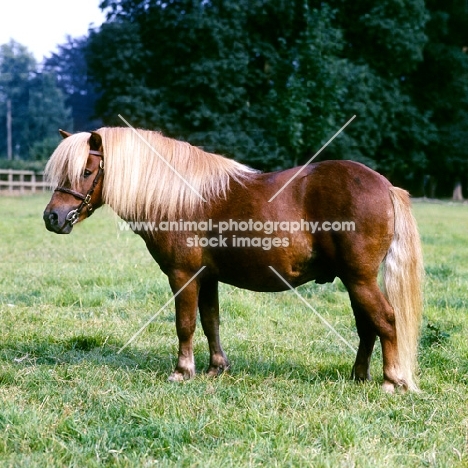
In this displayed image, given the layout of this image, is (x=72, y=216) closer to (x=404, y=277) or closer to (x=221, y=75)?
(x=404, y=277)

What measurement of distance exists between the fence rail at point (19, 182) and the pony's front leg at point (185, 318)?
24667 mm

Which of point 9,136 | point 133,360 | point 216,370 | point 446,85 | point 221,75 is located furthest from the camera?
point 9,136

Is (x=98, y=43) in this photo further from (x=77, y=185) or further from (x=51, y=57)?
(x=51, y=57)

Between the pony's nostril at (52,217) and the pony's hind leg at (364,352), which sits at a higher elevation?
the pony's nostril at (52,217)

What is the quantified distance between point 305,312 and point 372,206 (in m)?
2.47

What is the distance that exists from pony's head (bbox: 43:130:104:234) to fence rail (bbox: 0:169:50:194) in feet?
79.9

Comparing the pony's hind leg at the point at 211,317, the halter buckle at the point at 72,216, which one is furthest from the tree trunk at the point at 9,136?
the pony's hind leg at the point at 211,317

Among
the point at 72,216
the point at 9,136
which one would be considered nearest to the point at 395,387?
the point at 72,216

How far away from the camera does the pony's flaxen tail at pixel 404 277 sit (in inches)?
150

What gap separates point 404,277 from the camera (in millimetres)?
3828

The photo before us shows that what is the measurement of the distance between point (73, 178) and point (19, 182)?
85.8 feet

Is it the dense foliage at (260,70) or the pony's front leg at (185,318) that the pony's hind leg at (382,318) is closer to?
the pony's front leg at (185,318)

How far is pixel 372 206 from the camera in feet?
12.1

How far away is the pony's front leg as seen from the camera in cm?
395
